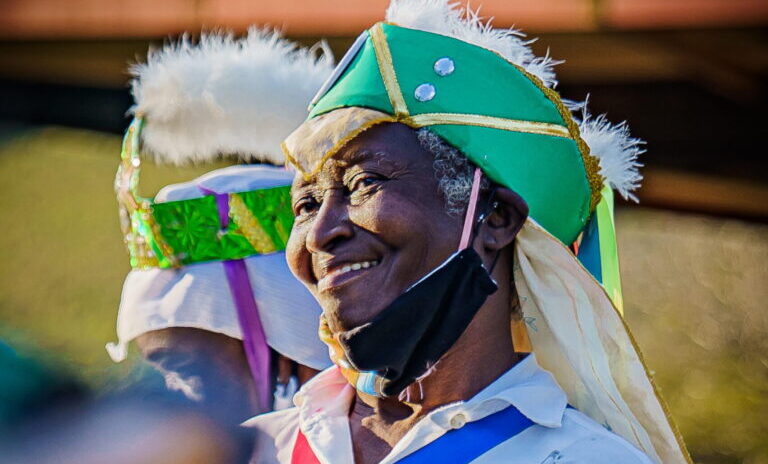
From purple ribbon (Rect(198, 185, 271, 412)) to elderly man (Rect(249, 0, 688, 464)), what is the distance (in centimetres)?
51

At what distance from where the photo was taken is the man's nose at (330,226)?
2.46 m

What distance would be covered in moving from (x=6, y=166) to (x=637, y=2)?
13.3 ft

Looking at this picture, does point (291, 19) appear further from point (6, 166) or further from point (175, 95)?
point (6, 166)

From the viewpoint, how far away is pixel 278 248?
3383 millimetres

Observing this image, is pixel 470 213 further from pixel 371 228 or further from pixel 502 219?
pixel 371 228

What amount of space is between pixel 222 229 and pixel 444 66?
3.47 feet

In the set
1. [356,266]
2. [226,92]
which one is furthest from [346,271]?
[226,92]

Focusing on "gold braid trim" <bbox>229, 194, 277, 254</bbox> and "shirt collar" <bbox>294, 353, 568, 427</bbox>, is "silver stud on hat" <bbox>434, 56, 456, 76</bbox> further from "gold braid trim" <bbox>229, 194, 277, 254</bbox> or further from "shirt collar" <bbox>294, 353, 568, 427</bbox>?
"gold braid trim" <bbox>229, 194, 277, 254</bbox>

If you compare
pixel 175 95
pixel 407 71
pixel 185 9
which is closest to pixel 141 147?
pixel 175 95

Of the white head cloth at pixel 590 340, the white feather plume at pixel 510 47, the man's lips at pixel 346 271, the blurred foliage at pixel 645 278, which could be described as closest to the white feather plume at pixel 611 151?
the white feather plume at pixel 510 47

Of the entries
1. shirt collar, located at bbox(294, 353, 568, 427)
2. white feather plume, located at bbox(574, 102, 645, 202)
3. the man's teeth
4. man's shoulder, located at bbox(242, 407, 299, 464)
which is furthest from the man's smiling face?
white feather plume, located at bbox(574, 102, 645, 202)

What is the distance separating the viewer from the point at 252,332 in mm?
3285

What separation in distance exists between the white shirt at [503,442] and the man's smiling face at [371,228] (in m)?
0.31

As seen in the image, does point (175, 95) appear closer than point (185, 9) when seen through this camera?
Yes
